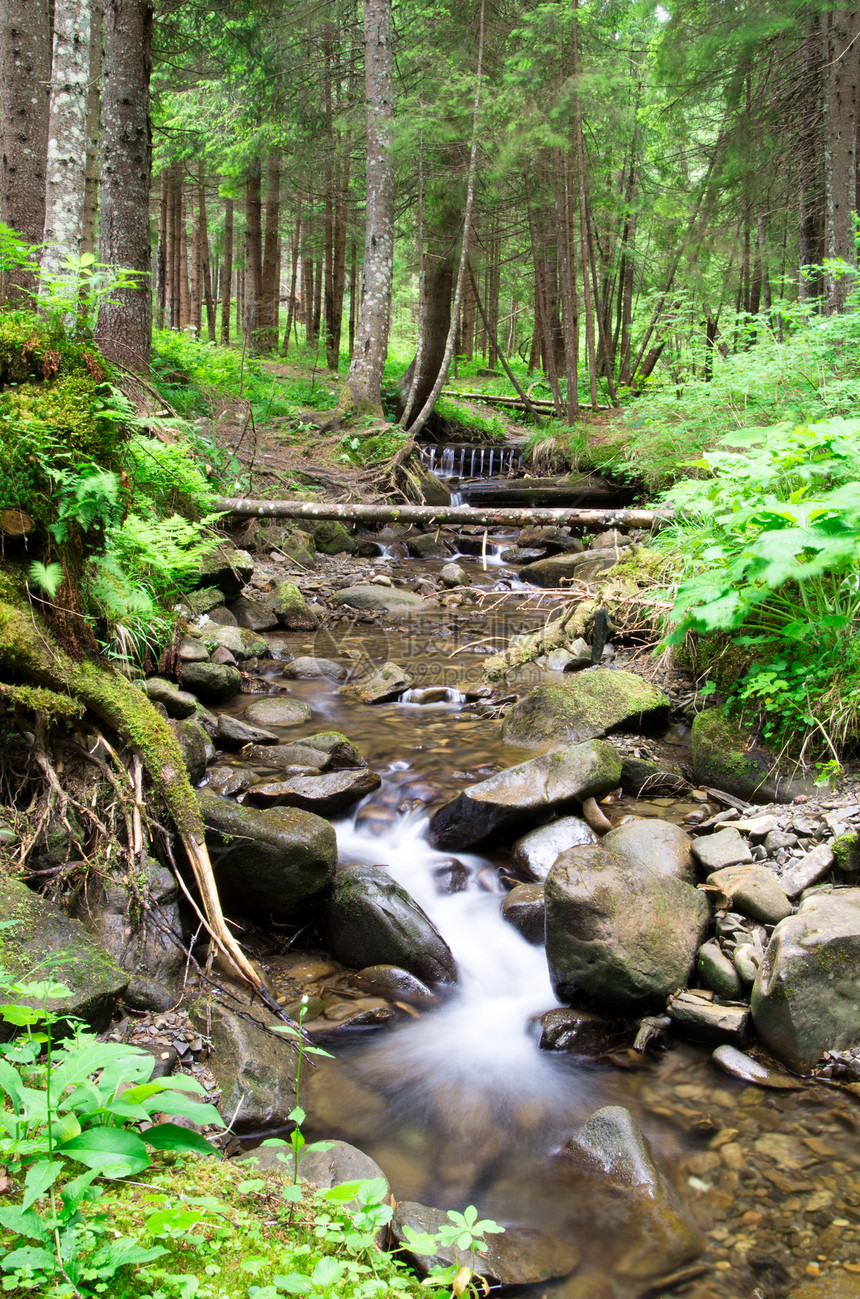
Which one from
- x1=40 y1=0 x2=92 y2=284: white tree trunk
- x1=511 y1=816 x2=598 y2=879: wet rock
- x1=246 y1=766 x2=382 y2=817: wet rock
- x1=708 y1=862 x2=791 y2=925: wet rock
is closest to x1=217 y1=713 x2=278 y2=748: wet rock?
x1=246 y1=766 x2=382 y2=817: wet rock

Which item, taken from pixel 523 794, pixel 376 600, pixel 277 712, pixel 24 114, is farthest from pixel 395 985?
pixel 24 114

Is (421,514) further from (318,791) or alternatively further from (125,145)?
(125,145)

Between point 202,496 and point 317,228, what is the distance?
21642mm

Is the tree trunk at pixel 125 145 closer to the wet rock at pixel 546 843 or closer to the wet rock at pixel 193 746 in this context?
the wet rock at pixel 193 746

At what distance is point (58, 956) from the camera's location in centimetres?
262

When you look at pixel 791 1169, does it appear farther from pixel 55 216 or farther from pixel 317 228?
pixel 317 228

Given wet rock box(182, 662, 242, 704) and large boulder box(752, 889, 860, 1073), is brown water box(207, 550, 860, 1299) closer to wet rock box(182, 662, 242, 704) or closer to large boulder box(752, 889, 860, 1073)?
large boulder box(752, 889, 860, 1073)

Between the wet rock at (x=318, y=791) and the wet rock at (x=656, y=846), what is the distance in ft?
5.86

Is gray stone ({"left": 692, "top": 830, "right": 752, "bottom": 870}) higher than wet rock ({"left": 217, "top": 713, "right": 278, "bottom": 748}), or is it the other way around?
wet rock ({"left": 217, "top": 713, "right": 278, "bottom": 748})

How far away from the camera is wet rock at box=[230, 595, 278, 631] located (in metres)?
8.77

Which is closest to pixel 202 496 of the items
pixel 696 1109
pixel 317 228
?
pixel 696 1109

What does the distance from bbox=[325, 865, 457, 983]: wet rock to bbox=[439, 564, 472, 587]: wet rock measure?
7.05 m

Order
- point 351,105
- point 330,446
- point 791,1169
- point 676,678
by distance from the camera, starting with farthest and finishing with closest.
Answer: point 351,105 < point 330,446 < point 676,678 < point 791,1169

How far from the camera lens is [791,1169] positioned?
2.96 meters
